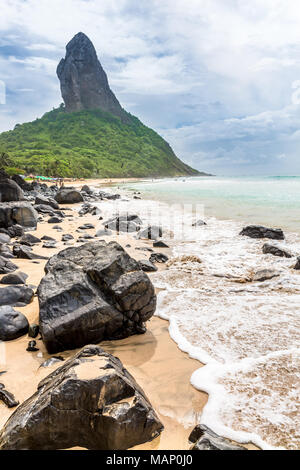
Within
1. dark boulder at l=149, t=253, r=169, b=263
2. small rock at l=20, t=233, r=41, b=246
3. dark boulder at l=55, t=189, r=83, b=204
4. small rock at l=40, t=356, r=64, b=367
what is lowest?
small rock at l=40, t=356, r=64, b=367

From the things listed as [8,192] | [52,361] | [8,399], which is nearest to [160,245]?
[52,361]

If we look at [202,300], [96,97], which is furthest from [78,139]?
[202,300]

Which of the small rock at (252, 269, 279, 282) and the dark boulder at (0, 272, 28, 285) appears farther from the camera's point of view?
the small rock at (252, 269, 279, 282)

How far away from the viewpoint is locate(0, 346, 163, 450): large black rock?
2.35 m

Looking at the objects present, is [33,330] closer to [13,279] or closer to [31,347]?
[31,347]

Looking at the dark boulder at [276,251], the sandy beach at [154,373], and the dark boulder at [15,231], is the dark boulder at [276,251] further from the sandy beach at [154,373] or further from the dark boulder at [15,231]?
the dark boulder at [15,231]

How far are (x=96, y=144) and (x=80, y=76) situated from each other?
51742mm

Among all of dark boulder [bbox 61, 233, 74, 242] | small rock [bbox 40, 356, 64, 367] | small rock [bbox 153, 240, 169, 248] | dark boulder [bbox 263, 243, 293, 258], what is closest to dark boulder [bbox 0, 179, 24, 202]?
dark boulder [bbox 61, 233, 74, 242]

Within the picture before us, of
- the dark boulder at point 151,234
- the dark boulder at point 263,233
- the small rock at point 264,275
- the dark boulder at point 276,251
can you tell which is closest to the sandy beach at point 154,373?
the small rock at point 264,275

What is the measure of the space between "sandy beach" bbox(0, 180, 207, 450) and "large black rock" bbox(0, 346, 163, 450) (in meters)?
0.27

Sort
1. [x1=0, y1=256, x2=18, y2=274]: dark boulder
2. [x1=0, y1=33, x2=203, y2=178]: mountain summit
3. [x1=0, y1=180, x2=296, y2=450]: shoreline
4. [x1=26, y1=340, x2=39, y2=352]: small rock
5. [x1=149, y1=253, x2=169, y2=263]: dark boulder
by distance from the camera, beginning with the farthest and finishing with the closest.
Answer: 1. [x1=0, y1=33, x2=203, y2=178]: mountain summit
2. [x1=149, y1=253, x2=169, y2=263]: dark boulder
3. [x1=0, y1=256, x2=18, y2=274]: dark boulder
4. [x1=26, y1=340, x2=39, y2=352]: small rock
5. [x1=0, y1=180, x2=296, y2=450]: shoreline

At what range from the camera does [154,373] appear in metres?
3.66

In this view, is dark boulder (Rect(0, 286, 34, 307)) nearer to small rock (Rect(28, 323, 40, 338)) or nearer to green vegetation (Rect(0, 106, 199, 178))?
small rock (Rect(28, 323, 40, 338))
